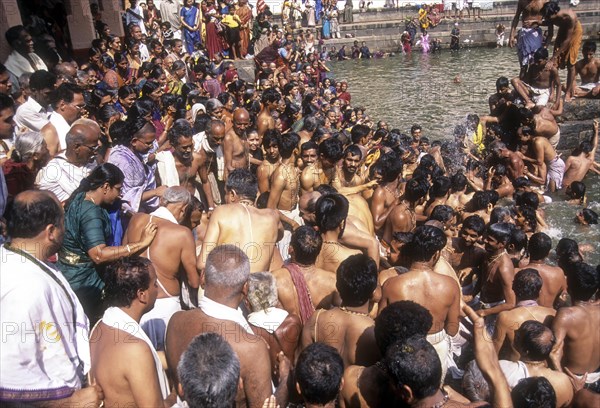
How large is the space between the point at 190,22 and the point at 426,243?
11.9 metres

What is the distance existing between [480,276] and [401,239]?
943mm

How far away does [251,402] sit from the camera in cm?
282

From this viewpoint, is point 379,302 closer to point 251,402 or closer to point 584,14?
point 251,402

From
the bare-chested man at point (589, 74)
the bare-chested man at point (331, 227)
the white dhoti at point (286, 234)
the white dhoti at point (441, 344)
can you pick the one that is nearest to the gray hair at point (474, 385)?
the white dhoti at point (441, 344)

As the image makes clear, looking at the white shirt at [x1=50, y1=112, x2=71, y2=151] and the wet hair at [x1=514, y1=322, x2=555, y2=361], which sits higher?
the white shirt at [x1=50, y1=112, x2=71, y2=151]

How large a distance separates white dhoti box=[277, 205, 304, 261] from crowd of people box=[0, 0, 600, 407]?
0.06 metres

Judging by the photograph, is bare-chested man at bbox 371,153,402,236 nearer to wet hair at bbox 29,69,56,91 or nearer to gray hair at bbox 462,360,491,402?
gray hair at bbox 462,360,491,402

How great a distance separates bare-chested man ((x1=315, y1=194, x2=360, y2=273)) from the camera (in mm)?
4281

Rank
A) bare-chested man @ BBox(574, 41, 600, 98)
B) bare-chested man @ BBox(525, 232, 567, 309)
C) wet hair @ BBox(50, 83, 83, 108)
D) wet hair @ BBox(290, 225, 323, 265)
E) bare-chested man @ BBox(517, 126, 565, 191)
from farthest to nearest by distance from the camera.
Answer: bare-chested man @ BBox(574, 41, 600, 98), bare-chested man @ BBox(517, 126, 565, 191), wet hair @ BBox(50, 83, 83, 108), bare-chested man @ BBox(525, 232, 567, 309), wet hair @ BBox(290, 225, 323, 265)

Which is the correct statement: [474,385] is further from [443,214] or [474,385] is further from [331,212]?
[443,214]

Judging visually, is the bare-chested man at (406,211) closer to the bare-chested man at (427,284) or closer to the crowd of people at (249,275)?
the crowd of people at (249,275)

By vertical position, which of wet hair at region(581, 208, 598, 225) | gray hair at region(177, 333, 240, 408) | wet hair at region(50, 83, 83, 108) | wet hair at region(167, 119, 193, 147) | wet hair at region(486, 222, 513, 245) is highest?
wet hair at region(50, 83, 83, 108)

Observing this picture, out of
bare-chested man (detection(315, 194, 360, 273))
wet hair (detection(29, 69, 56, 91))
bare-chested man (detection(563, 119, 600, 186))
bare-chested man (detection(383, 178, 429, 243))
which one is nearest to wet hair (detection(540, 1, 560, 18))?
bare-chested man (detection(563, 119, 600, 186))

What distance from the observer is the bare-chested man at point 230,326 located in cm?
280
